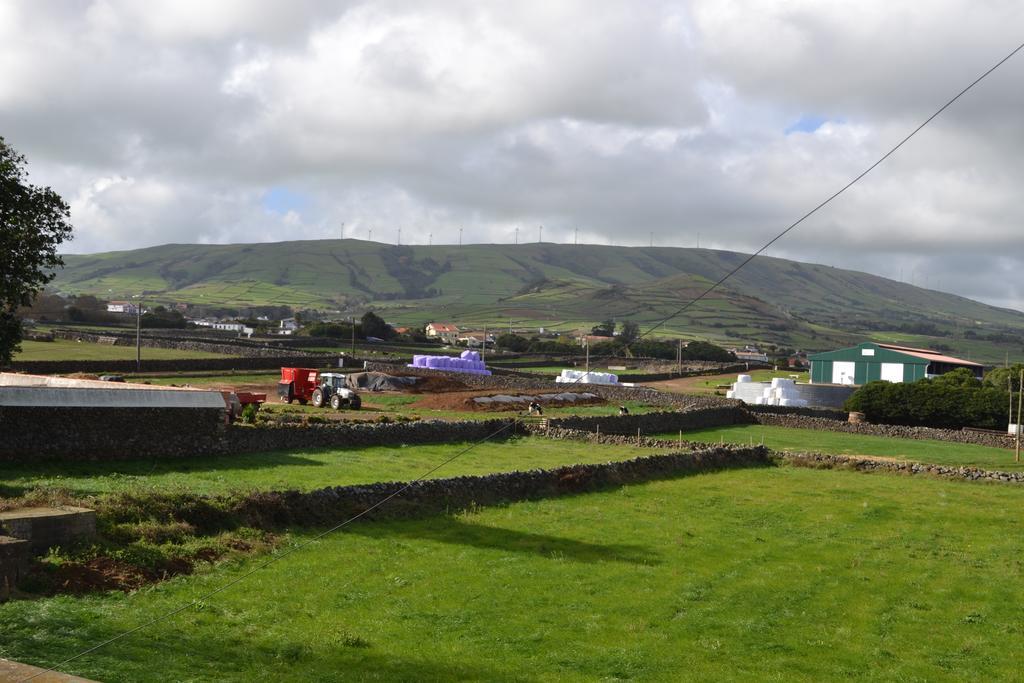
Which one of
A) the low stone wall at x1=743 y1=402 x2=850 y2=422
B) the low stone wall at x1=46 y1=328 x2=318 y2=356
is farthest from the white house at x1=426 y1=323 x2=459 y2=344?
the low stone wall at x1=743 y1=402 x2=850 y2=422

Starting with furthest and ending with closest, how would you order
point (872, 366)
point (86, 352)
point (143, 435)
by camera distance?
point (872, 366), point (86, 352), point (143, 435)

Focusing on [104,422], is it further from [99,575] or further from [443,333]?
[443,333]

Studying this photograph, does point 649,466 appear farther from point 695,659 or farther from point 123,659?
point 123,659

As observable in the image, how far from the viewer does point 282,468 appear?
2758cm

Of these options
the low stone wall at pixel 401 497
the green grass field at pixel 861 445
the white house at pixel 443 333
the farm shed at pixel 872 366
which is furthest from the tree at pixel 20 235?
the white house at pixel 443 333

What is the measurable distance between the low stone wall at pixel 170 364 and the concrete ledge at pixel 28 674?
46687 millimetres

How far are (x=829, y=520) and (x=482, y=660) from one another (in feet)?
49.4

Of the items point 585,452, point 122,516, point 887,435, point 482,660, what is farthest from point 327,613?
point 887,435

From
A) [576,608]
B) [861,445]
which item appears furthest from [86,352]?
[576,608]

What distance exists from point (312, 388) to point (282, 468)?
945 inches

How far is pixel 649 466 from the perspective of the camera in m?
31.6

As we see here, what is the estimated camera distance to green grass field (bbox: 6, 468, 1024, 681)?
12.7m

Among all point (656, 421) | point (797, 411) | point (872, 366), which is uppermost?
point (872, 366)

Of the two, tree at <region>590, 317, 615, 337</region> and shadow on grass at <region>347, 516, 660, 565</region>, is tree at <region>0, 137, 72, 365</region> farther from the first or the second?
tree at <region>590, 317, 615, 337</region>
